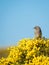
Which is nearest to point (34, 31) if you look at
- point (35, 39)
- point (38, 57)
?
point (35, 39)

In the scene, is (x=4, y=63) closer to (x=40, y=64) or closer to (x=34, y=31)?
(x=40, y=64)

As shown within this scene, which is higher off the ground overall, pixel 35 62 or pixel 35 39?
pixel 35 39

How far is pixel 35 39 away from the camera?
1486 centimetres

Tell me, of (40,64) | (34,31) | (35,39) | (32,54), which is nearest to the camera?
(40,64)

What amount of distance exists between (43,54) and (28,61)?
1.97ft

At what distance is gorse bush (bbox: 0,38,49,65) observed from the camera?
14.0m

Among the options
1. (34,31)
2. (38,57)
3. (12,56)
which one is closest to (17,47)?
(12,56)

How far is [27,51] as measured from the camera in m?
14.3

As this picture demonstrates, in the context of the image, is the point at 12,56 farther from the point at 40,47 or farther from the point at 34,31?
the point at 34,31

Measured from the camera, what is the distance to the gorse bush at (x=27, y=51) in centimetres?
1401

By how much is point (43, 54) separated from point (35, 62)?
0.97 metres

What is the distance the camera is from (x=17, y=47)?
14578mm

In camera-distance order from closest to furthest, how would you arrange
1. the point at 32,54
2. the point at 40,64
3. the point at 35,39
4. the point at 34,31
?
the point at 40,64
the point at 32,54
the point at 35,39
the point at 34,31

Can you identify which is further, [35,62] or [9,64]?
[9,64]
